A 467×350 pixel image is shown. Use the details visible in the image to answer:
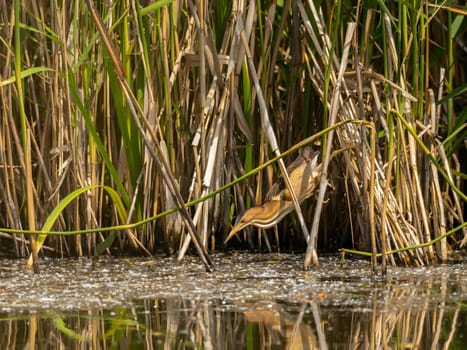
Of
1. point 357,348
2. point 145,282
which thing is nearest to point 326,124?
point 145,282

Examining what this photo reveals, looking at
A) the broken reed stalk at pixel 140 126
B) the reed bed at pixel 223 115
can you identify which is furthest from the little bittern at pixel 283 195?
the broken reed stalk at pixel 140 126

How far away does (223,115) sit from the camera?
11.9ft

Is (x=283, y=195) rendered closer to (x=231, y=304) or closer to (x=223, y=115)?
(x=223, y=115)

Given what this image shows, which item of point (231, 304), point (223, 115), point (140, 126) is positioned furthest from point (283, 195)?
point (231, 304)

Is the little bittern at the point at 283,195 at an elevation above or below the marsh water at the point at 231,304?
above

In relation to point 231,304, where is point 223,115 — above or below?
above

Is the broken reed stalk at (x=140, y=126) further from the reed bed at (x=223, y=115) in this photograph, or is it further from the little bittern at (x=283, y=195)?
the little bittern at (x=283, y=195)

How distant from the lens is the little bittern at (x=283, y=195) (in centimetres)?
349

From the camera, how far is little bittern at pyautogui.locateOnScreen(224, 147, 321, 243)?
3.49m

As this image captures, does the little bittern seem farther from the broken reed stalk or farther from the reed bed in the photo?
the broken reed stalk

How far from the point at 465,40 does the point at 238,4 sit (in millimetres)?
1073

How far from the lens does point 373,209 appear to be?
3.19 metres

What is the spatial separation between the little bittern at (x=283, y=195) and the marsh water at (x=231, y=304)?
0.15 meters

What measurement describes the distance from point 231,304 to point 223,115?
0.99 metres
